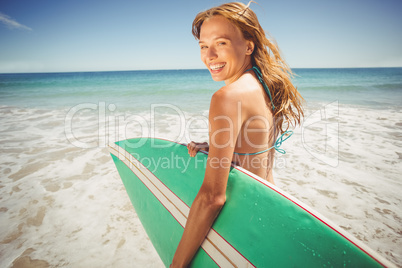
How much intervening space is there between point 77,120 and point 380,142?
31.9 ft

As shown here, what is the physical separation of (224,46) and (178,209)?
1.36m

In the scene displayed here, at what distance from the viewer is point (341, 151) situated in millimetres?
4230

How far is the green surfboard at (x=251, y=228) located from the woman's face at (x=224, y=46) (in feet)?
2.31

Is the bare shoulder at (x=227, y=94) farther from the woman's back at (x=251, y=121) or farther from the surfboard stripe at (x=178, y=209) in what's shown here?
the surfboard stripe at (x=178, y=209)

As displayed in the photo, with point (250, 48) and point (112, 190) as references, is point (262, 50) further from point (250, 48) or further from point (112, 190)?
point (112, 190)

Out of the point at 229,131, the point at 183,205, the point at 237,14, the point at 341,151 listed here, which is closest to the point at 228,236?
the point at 183,205

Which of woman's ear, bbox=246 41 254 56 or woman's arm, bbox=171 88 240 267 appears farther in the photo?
woman's ear, bbox=246 41 254 56

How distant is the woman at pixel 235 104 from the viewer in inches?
35.9

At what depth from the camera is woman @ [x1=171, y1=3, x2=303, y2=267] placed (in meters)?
0.91

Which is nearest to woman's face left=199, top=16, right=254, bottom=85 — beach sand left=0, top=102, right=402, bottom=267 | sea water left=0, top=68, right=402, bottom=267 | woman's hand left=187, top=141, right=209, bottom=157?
woman's hand left=187, top=141, right=209, bottom=157

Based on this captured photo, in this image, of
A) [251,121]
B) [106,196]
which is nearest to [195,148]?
[251,121]

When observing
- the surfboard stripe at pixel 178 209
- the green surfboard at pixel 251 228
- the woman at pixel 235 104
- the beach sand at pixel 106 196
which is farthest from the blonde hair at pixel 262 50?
the beach sand at pixel 106 196

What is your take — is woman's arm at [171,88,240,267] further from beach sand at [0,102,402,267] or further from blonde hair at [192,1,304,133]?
beach sand at [0,102,402,267]

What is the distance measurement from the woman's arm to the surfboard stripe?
0.24 metres
